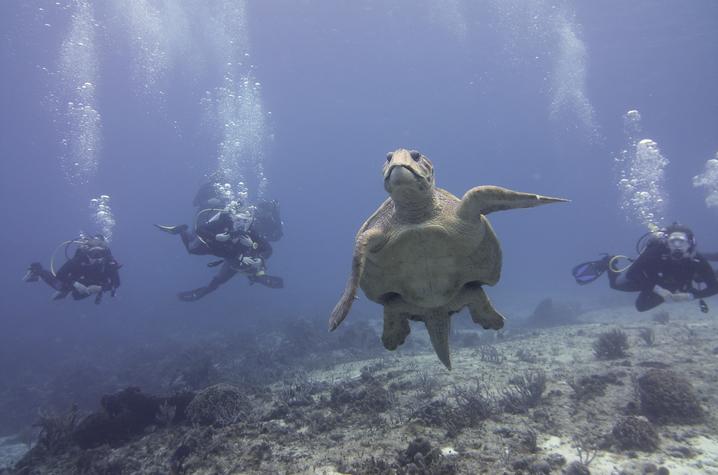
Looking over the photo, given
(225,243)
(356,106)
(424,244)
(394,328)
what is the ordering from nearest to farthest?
(424,244) → (394,328) → (225,243) → (356,106)

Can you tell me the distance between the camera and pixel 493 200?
4016 mm

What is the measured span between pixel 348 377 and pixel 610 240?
180m

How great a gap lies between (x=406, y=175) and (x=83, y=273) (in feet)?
44.0

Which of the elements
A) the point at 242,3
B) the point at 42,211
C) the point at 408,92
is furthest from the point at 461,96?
the point at 42,211

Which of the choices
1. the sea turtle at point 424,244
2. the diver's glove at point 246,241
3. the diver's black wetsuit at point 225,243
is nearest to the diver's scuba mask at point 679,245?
the sea turtle at point 424,244

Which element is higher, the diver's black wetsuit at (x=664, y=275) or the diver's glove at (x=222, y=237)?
the diver's glove at (x=222, y=237)

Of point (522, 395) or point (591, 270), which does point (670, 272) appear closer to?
point (591, 270)

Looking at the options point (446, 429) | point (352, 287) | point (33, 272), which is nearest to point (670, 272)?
point (446, 429)

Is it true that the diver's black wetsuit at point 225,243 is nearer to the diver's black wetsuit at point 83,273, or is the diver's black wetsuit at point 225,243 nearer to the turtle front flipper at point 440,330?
the diver's black wetsuit at point 83,273

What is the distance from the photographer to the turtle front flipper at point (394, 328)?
18.8 feet

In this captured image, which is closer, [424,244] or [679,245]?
[424,244]

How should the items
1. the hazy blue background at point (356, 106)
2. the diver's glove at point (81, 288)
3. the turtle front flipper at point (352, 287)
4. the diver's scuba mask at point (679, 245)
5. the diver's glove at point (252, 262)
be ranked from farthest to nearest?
the hazy blue background at point (356, 106) → the diver's glove at point (252, 262) → the diver's glove at point (81, 288) → the diver's scuba mask at point (679, 245) → the turtle front flipper at point (352, 287)

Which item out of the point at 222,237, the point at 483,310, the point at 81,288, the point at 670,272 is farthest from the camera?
the point at 222,237

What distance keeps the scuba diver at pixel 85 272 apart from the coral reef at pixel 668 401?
48.6ft
